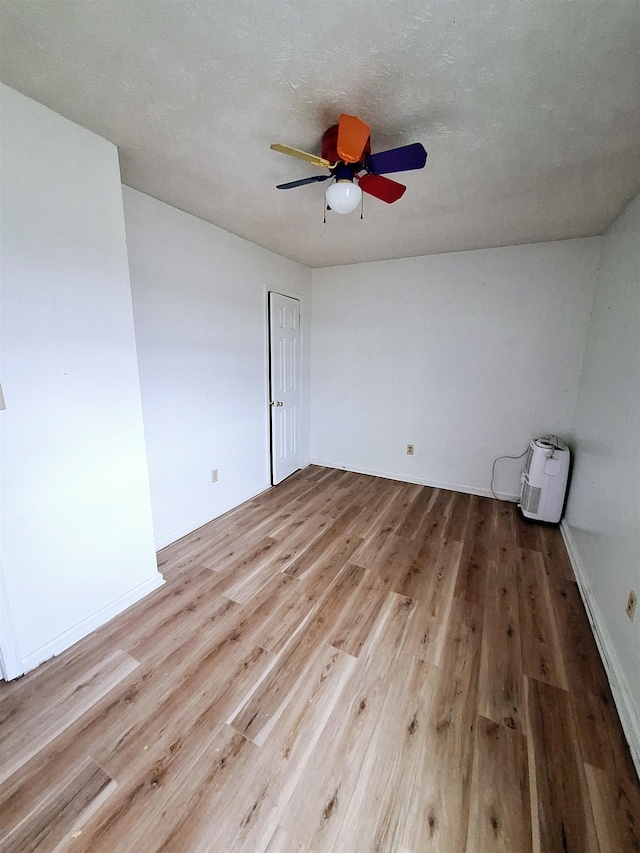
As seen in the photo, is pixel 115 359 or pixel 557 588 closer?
pixel 115 359

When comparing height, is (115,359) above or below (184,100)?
below

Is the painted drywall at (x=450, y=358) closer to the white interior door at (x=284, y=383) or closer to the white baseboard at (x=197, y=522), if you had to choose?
the white interior door at (x=284, y=383)

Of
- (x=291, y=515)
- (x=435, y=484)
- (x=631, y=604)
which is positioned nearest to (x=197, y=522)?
(x=291, y=515)

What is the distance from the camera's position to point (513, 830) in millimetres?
1048

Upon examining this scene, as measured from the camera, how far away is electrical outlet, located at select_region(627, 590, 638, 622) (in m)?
1.45

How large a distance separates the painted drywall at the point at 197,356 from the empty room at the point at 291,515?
3 cm

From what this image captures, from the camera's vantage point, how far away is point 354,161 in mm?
1427

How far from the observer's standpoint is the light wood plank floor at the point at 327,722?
3.46ft

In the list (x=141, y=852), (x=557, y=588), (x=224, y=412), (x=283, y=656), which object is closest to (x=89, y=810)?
(x=141, y=852)

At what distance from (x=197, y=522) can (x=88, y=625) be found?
3.56 feet

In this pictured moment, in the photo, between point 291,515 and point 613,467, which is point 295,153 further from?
point 291,515

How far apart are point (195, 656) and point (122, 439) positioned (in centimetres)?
119

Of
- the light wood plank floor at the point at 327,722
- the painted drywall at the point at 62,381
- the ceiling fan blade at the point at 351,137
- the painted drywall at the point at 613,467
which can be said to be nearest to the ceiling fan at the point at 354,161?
the ceiling fan blade at the point at 351,137

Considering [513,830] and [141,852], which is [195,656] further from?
[513,830]
